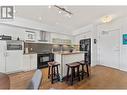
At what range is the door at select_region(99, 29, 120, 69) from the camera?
5.71 meters

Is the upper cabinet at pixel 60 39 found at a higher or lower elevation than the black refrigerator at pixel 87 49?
higher

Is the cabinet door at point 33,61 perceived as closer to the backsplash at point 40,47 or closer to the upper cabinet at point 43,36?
the backsplash at point 40,47

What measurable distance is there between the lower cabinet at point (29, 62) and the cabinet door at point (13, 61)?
0.23 metres

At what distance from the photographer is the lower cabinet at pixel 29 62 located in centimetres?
515

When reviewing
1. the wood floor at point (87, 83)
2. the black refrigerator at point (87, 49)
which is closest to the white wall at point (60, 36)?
the black refrigerator at point (87, 49)

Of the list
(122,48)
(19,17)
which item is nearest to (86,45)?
(122,48)

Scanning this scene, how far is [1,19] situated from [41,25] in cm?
213

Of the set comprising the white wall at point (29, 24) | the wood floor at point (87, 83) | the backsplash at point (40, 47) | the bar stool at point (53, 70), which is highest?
the white wall at point (29, 24)

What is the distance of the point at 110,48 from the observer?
6.07 m

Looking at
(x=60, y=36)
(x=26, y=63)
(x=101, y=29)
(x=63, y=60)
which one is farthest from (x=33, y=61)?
(x=101, y=29)

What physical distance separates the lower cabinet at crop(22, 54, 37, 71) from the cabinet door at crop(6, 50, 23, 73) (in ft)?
0.77

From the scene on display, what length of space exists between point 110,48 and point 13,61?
16.3ft

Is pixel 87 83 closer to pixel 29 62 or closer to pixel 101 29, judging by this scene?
pixel 29 62
